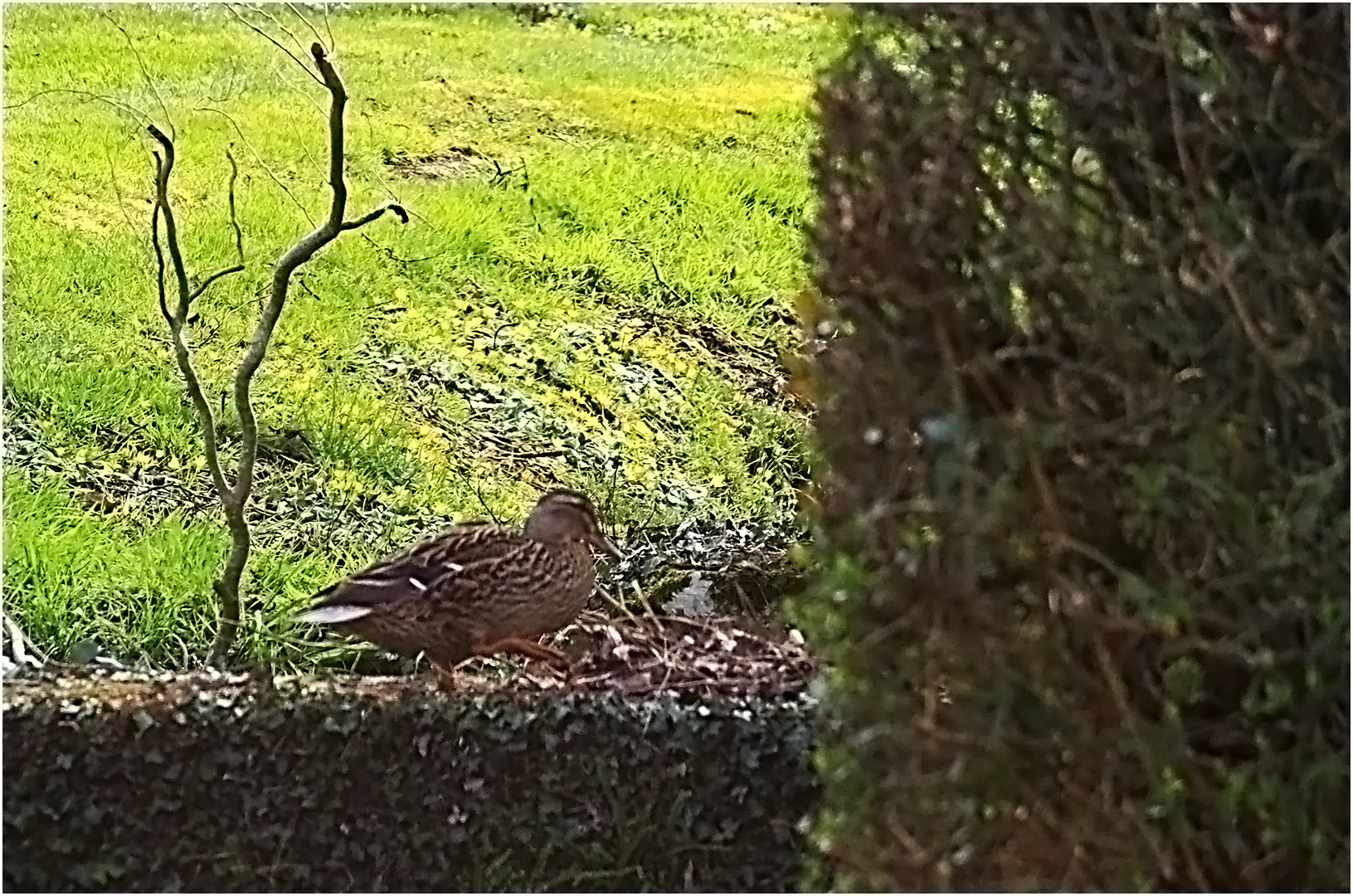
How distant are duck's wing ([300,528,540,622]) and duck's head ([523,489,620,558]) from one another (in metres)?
0.04

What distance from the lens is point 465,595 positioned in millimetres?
1921

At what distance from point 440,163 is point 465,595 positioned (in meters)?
0.75

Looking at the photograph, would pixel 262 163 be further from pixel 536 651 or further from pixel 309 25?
pixel 536 651

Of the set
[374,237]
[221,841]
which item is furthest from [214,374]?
[221,841]

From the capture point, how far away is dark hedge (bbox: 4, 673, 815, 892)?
180 centimetres

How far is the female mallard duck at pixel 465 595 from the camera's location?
1.92m

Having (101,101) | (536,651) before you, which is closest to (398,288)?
(101,101)

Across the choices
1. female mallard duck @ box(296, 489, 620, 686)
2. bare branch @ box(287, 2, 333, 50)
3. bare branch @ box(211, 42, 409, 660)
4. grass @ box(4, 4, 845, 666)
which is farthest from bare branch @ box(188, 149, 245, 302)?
female mallard duck @ box(296, 489, 620, 686)

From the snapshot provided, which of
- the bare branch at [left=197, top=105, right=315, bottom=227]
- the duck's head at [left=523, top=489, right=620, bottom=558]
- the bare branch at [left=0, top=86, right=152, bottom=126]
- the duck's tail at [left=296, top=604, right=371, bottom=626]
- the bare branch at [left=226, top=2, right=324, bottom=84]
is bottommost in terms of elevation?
the duck's tail at [left=296, top=604, right=371, bottom=626]

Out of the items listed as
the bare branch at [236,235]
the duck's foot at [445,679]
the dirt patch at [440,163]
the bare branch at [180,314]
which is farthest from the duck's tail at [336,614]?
the dirt patch at [440,163]

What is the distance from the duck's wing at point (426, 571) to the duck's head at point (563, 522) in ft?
0.12

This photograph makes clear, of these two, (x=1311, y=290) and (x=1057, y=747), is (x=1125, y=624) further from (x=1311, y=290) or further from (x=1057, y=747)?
(x=1311, y=290)

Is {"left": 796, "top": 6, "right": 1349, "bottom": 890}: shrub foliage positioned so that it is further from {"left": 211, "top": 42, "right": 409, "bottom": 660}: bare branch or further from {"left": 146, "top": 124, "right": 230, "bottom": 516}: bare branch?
{"left": 146, "top": 124, "right": 230, "bottom": 516}: bare branch

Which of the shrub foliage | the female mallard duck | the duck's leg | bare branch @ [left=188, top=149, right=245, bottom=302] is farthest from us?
bare branch @ [left=188, top=149, right=245, bottom=302]
